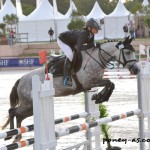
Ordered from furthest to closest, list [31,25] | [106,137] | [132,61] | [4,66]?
[31,25] < [4,66] < [106,137] < [132,61]

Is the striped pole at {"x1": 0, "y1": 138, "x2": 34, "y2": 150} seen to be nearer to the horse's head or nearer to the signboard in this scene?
the horse's head

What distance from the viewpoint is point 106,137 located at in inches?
316

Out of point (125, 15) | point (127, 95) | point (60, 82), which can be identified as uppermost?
point (125, 15)

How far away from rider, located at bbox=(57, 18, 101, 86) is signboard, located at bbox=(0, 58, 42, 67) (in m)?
21.2

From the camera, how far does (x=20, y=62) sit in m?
30.6

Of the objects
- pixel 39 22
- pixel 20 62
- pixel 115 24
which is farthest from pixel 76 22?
pixel 20 62

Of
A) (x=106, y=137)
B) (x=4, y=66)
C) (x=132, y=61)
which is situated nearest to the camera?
(x=132, y=61)

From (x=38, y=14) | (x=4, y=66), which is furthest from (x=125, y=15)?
(x=4, y=66)

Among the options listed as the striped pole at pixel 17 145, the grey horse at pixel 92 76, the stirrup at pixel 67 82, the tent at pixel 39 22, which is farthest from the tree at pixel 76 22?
the striped pole at pixel 17 145

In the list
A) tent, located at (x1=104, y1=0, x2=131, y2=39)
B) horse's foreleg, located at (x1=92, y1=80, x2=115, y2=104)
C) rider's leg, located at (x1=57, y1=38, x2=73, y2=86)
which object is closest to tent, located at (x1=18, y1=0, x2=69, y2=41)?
tent, located at (x1=104, y1=0, x2=131, y2=39)

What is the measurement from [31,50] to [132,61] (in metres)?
29.3

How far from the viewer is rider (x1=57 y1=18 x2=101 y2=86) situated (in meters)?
7.57

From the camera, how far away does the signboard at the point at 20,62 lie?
97.5 ft

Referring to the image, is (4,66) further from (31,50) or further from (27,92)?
(27,92)
